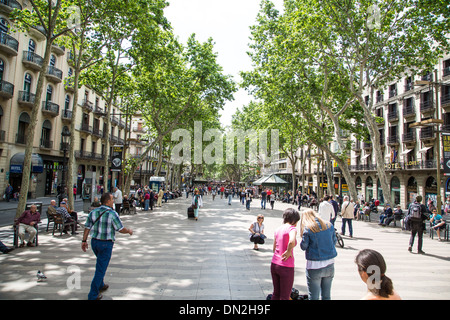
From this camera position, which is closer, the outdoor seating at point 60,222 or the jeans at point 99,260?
the jeans at point 99,260

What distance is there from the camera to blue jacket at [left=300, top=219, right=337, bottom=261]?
3492 mm

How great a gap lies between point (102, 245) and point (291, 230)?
9.75 ft

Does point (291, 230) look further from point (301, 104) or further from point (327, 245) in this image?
point (301, 104)

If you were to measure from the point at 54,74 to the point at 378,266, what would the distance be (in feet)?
Answer: 100

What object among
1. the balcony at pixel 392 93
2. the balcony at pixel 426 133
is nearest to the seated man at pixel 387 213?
the balcony at pixel 426 133

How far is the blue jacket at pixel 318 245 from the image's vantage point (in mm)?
3492

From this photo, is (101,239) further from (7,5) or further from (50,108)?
(50,108)

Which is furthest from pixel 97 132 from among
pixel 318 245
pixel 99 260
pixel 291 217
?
pixel 318 245

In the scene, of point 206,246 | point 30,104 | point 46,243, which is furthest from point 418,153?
point 30,104

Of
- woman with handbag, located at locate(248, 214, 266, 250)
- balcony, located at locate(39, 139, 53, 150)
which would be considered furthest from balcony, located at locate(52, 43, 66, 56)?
woman with handbag, located at locate(248, 214, 266, 250)

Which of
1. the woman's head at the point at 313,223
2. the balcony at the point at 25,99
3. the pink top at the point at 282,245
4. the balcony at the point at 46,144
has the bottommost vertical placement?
the pink top at the point at 282,245

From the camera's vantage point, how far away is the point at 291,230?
3.72 meters

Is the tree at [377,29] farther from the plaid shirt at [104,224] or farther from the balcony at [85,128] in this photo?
the balcony at [85,128]

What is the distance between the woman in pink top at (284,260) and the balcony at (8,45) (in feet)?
81.8
